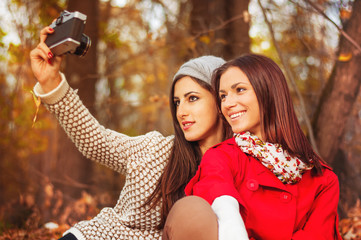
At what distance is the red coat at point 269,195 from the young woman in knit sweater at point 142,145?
490 millimetres

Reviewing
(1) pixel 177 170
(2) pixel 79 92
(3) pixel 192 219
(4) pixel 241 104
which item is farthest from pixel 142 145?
(2) pixel 79 92

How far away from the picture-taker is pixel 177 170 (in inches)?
101

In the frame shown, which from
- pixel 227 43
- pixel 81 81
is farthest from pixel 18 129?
pixel 227 43

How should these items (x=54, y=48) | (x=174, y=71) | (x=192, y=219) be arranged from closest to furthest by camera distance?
1. (x=192, y=219)
2. (x=54, y=48)
3. (x=174, y=71)

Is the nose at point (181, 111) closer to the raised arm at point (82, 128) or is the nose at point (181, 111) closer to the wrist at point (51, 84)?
the raised arm at point (82, 128)

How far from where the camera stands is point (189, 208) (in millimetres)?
1653

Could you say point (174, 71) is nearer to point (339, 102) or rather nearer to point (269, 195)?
point (339, 102)

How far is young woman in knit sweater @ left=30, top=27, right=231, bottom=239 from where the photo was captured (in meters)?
2.38

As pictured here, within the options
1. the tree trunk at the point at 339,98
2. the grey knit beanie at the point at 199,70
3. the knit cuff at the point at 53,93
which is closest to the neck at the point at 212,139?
the grey knit beanie at the point at 199,70

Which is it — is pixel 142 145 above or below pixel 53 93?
below

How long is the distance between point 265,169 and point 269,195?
0.50 ft

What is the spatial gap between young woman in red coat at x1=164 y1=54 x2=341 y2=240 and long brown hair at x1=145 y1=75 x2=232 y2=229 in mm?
410

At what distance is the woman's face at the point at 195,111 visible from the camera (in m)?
2.71

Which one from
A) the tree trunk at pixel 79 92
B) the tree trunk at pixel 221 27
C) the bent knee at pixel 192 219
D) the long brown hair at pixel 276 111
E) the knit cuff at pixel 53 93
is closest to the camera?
the bent knee at pixel 192 219
